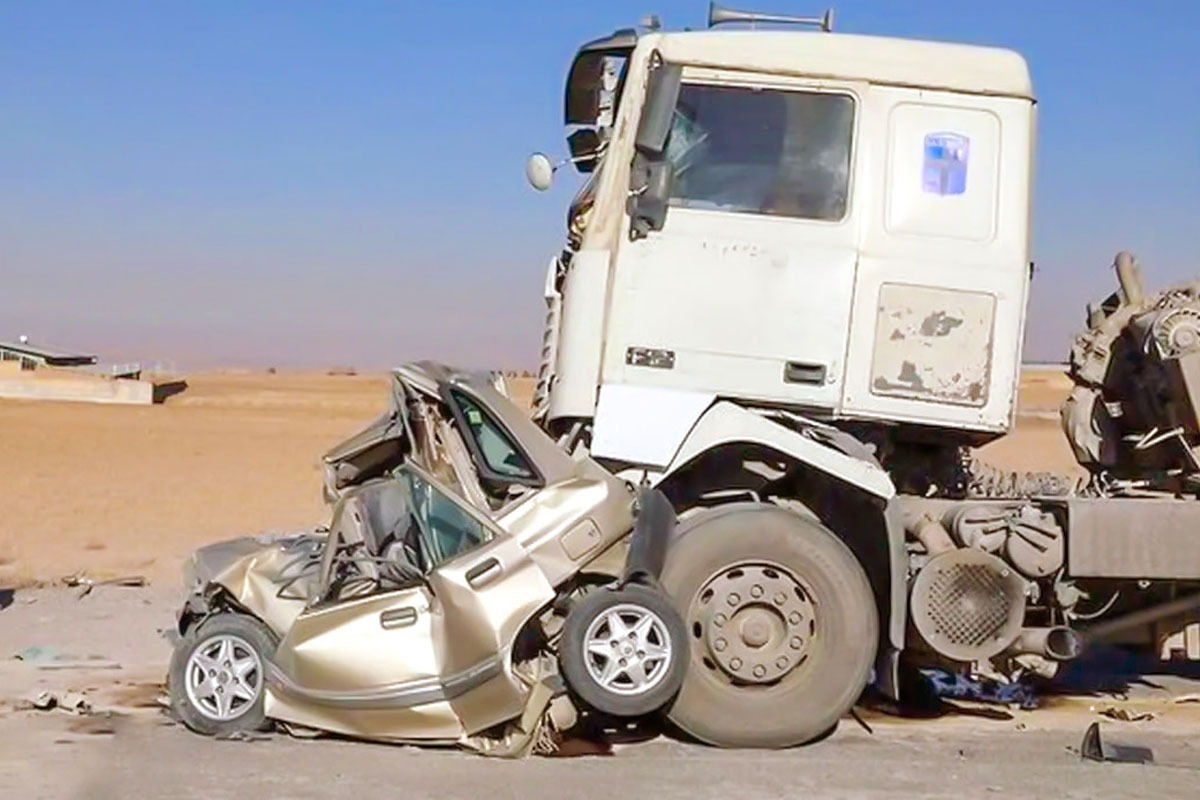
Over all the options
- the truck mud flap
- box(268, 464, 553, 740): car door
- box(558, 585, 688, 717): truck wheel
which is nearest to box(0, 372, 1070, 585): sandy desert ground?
the truck mud flap

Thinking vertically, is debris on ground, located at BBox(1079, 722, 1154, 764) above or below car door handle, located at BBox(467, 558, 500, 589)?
below

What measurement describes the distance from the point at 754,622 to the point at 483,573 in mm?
1448

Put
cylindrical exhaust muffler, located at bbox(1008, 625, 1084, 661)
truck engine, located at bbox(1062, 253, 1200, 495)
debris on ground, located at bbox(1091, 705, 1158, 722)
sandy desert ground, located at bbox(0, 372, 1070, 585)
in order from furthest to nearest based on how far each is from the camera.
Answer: sandy desert ground, located at bbox(0, 372, 1070, 585)
debris on ground, located at bbox(1091, 705, 1158, 722)
truck engine, located at bbox(1062, 253, 1200, 495)
cylindrical exhaust muffler, located at bbox(1008, 625, 1084, 661)

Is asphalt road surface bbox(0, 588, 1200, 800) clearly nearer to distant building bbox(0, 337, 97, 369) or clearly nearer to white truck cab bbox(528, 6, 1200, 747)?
white truck cab bbox(528, 6, 1200, 747)

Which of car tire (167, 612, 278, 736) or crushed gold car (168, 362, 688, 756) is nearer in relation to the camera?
crushed gold car (168, 362, 688, 756)

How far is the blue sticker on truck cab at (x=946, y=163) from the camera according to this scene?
9086 mm

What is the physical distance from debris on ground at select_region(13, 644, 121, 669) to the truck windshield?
495 cm

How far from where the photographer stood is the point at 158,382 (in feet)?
178

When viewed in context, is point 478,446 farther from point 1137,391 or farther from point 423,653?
point 1137,391

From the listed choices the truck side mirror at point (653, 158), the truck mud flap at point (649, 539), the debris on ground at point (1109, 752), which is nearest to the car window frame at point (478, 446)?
the truck mud flap at point (649, 539)

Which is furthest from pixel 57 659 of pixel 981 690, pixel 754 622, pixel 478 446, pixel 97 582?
pixel 981 690

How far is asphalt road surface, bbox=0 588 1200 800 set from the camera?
750 cm

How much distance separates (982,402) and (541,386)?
2.36 meters

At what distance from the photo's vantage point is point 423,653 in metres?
8.28
